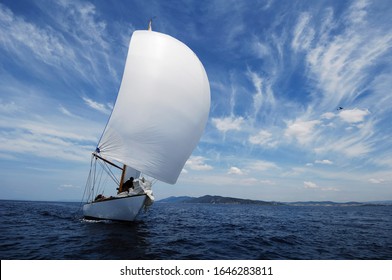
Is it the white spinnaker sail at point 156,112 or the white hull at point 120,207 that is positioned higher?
the white spinnaker sail at point 156,112

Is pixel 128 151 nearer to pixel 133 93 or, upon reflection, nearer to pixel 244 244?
pixel 133 93

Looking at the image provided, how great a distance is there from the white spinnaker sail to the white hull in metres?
3.27

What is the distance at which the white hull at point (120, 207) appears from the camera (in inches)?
838

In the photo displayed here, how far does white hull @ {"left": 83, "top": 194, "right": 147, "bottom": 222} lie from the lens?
21.3m

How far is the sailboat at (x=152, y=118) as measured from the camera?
19.8 m

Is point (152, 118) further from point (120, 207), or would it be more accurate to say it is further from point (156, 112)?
point (120, 207)

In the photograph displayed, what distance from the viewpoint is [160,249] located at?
13.3 m

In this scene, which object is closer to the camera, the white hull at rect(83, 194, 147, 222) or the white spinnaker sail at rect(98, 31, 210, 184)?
the white spinnaker sail at rect(98, 31, 210, 184)

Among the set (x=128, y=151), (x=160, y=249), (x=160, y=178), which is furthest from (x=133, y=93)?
(x=160, y=249)

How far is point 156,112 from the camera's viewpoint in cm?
1977

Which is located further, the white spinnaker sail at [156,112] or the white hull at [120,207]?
the white hull at [120,207]

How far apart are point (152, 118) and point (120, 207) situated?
8282mm

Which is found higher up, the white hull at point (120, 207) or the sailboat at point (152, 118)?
the sailboat at point (152, 118)

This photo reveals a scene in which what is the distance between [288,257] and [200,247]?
4685mm
